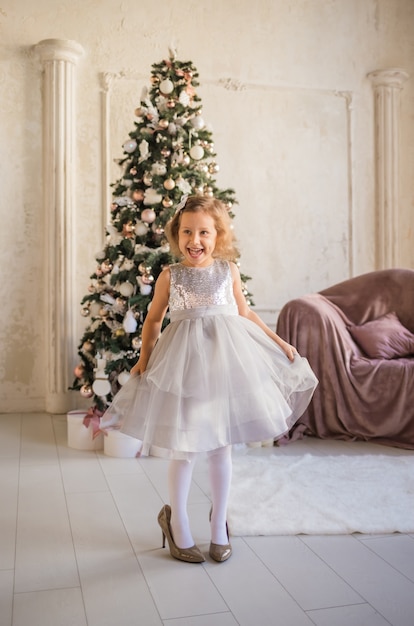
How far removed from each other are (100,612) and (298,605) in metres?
0.59

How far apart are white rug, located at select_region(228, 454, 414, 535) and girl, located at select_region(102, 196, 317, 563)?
42 cm

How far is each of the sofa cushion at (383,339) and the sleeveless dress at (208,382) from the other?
212cm

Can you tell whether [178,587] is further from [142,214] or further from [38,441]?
[142,214]

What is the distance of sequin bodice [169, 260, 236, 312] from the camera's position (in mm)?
2387

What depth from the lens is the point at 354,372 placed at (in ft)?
13.9

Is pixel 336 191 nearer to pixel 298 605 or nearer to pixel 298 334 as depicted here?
pixel 298 334

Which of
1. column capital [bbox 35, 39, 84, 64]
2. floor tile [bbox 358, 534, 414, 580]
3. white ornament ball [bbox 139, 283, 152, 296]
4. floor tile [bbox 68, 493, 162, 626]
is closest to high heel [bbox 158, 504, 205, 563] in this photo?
floor tile [bbox 68, 493, 162, 626]

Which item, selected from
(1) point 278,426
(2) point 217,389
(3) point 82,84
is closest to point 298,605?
(1) point 278,426

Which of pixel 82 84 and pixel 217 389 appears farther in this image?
pixel 82 84

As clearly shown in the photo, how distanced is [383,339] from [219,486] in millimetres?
2480

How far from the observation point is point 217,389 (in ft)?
7.09

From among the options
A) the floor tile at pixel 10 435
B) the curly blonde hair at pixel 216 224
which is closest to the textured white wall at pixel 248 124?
the floor tile at pixel 10 435

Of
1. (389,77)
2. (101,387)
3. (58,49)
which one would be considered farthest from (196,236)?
(389,77)

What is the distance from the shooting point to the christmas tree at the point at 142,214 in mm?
3982
